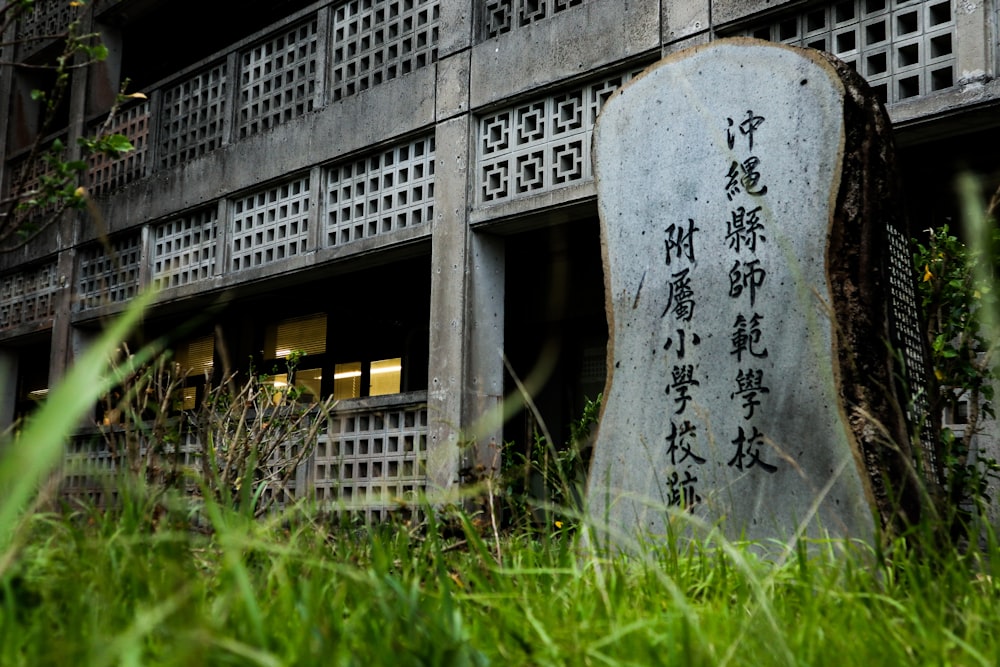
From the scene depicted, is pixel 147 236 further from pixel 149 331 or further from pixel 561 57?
pixel 561 57

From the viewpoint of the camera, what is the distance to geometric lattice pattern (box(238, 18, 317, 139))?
832 cm

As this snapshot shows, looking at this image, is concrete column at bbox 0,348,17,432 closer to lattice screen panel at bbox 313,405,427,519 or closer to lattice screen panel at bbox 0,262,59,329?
lattice screen panel at bbox 0,262,59,329

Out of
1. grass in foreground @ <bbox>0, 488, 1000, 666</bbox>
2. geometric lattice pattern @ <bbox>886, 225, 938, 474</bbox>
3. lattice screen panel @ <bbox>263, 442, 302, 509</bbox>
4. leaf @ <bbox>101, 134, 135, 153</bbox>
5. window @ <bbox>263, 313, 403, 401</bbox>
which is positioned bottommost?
grass in foreground @ <bbox>0, 488, 1000, 666</bbox>

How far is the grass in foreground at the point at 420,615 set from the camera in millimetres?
1500

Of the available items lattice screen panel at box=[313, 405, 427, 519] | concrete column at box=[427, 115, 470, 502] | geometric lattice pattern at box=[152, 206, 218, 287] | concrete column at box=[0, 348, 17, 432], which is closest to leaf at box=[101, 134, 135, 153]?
concrete column at box=[427, 115, 470, 502]

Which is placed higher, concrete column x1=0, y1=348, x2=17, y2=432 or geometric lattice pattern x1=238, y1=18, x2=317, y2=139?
geometric lattice pattern x1=238, y1=18, x2=317, y2=139

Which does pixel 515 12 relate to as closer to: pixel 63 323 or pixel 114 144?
pixel 114 144

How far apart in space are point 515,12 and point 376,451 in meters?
3.25

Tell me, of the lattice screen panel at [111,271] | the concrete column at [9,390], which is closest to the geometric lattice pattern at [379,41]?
the lattice screen panel at [111,271]

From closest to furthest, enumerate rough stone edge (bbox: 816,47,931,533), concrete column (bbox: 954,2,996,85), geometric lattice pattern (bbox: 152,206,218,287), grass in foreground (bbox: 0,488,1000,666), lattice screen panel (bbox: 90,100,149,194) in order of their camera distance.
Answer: grass in foreground (bbox: 0,488,1000,666) < rough stone edge (bbox: 816,47,931,533) < concrete column (bbox: 954,2,996,85) < geometric lattice pattern (bbox: 152,206,218,287) < lattice screen panel (bbox: 90,100,149,194)

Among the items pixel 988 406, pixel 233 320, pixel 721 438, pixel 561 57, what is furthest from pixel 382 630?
pixel 233 320

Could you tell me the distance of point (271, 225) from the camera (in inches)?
326

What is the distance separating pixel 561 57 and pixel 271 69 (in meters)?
3.24

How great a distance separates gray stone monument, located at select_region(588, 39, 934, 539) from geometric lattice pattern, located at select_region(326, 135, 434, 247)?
3.00 metres
